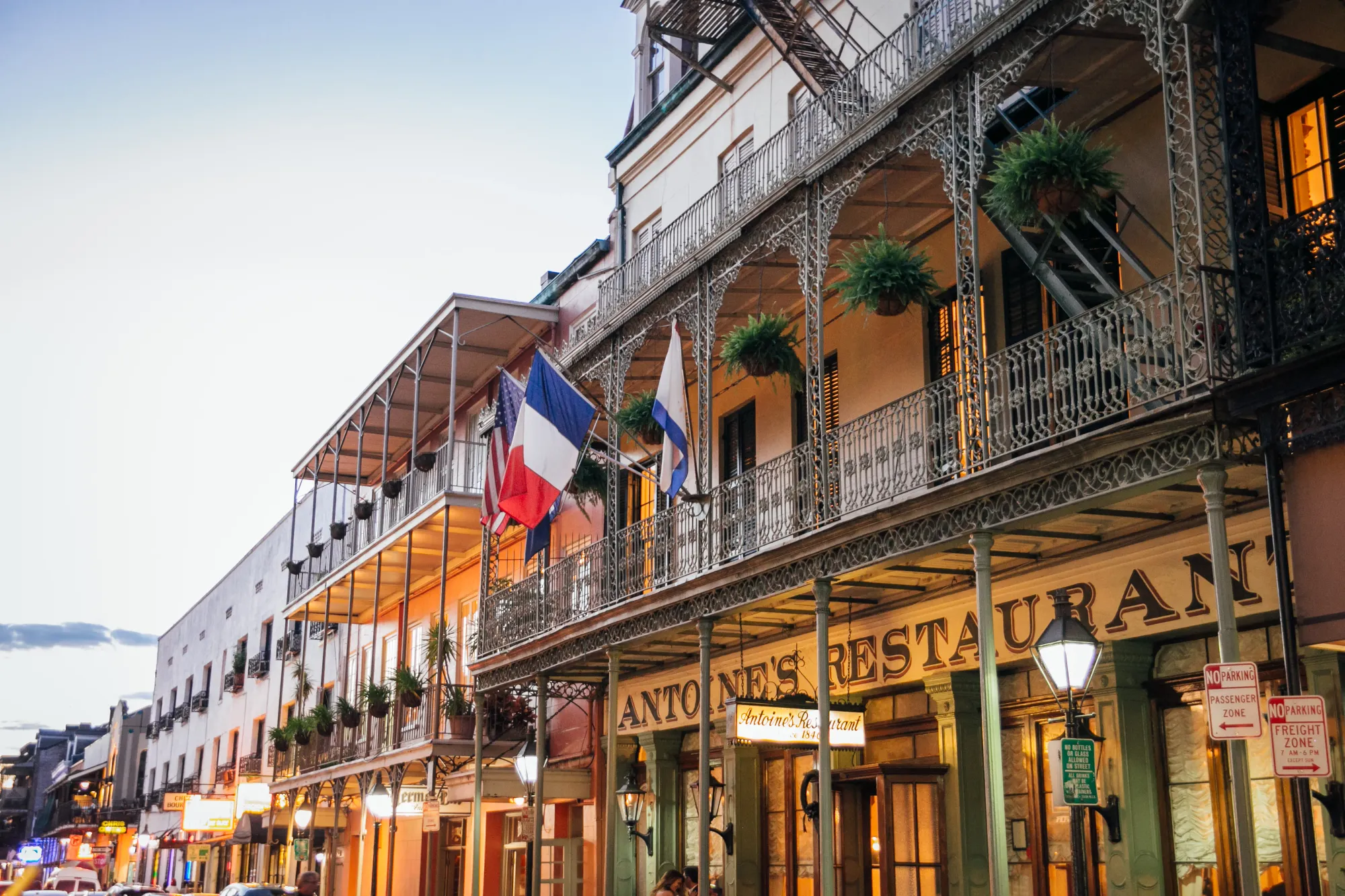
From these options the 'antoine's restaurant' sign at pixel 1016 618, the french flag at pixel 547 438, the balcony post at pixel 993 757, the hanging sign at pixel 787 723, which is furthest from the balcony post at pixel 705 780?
the balcony post at pixel 993 757

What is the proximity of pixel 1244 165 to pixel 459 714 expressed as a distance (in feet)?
52.4

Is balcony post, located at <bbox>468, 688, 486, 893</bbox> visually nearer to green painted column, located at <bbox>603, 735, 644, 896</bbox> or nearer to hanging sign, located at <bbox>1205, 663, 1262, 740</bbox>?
green painted column, located at <bbox>603, 735, 644, 896</bbox>

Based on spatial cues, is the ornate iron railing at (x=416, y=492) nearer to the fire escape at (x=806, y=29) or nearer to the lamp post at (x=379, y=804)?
the lamp post at (x=379, y=804)

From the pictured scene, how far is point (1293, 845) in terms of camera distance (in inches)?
402

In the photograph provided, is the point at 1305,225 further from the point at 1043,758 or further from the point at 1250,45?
the point at 1043,758

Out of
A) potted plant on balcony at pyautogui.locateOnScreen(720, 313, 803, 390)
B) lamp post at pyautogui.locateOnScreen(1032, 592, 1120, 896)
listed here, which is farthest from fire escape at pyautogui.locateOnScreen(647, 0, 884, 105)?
lamp post at pyautogui.locateOnScreen(1032, 592, 1120, 896)

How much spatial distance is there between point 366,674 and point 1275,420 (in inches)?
1021

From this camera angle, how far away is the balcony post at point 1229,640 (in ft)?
25.9

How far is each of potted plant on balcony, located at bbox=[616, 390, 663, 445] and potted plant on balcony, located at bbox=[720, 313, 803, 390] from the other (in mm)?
2731

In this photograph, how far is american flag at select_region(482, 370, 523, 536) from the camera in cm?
1789

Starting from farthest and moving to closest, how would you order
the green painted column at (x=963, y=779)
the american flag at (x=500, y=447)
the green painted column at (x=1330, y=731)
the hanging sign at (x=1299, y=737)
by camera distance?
1. the american flag at (x=500, y=447)
2. the green painted column at (x=963, y=779)
3. the green painted column at (x=1330, y=731)
4. the hanging sign at (x=1299, y=737)

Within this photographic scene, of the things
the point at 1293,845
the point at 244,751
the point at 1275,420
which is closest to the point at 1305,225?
the point at 1275,420

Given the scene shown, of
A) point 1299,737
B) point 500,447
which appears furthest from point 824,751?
point 500,447

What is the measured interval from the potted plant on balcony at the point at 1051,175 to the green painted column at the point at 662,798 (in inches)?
409
